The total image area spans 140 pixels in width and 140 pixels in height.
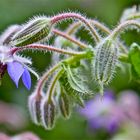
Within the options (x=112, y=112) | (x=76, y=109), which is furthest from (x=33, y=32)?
(x=76, y=109)

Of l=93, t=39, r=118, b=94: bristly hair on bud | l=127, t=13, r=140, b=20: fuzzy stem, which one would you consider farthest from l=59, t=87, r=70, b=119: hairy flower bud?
l=127, t=13, r=140, b=20: fuzzy stem

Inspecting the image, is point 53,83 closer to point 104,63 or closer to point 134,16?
point 104,63

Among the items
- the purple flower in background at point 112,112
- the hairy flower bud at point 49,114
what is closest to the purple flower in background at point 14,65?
the hairy flower bud at point 49,114

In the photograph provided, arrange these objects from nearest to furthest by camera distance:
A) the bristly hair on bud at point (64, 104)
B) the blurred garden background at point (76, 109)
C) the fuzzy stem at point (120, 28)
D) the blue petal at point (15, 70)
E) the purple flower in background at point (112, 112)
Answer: the blue petal at point (15, 70) < the fuzzy stem at point (120, 28) < the bristly hair on bud at point (64, 104) < the purple flower in background at point (112, 112) < the blurred garden background at point (76, 109)

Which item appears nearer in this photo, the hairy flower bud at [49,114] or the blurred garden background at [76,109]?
the hairy flower bud at [49,114]

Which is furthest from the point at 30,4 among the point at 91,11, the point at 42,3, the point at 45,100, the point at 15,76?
the point at 15,76

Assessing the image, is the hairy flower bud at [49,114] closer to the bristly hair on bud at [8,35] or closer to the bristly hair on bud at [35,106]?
the bristly hair on bud at [35,106]
